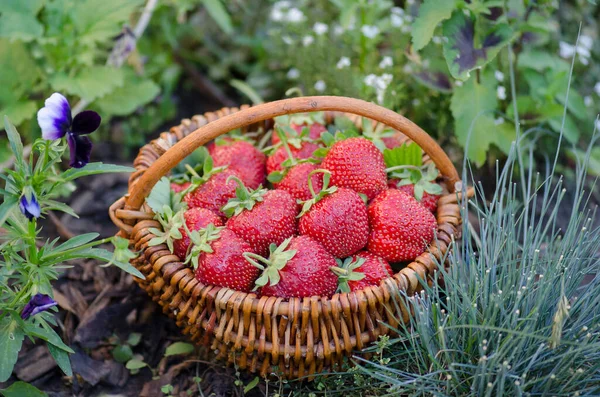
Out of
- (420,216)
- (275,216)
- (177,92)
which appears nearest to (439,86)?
(420,216)

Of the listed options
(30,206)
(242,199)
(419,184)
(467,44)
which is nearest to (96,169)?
(30,206)

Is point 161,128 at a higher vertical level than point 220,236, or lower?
lower

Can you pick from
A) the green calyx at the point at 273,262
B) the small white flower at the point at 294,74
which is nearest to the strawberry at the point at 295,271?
the green calyx at the point at 273,262

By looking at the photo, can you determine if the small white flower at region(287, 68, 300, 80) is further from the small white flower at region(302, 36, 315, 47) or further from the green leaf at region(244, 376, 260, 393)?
the green leaf at region(244, 376, 260, 393)

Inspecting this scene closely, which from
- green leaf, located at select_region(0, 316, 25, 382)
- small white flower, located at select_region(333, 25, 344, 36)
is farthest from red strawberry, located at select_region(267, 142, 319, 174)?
small white flower, located at select_region(333, 25, 344, 36)

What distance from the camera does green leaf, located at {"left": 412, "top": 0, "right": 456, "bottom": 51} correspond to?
5.98ft

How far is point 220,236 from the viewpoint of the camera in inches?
57.1

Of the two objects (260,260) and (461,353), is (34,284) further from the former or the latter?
(461,353)

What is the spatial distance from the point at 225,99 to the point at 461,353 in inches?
76.6

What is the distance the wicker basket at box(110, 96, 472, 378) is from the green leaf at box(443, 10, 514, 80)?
41 centimetres

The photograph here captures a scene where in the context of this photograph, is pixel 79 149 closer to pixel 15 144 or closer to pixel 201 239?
pixel 15 144

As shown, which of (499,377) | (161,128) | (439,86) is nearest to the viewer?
(499,377)

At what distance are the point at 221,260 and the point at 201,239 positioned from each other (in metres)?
0.08

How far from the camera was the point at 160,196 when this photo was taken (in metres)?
1.61
